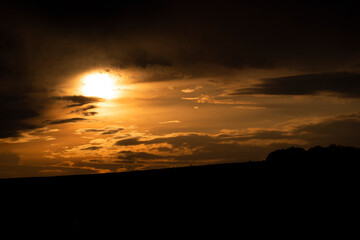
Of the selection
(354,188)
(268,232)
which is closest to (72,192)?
(268,232)

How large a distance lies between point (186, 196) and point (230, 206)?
3.40 meters

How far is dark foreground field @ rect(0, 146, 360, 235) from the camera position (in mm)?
17734

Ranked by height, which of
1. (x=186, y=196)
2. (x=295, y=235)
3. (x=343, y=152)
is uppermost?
(x=343, y=152)

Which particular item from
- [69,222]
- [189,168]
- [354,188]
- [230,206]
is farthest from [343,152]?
[69,222]

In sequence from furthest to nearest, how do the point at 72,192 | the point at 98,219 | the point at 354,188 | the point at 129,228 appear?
the point at 72,192 → the point at 354,188 → the point at 98,219 → the point at 129,228

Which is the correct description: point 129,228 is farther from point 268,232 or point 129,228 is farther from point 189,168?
point 189,168

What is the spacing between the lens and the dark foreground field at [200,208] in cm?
1773

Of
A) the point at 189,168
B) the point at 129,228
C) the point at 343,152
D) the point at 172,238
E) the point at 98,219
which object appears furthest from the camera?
the point at 189,168

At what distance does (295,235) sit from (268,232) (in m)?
→ 1.41

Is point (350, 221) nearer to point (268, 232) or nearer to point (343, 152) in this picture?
point (268, 232)

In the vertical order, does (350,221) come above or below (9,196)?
below

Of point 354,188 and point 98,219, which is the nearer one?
point 98,219

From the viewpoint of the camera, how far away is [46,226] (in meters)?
18.5

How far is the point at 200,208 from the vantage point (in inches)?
797
